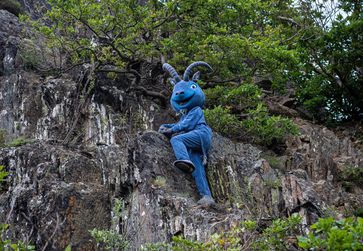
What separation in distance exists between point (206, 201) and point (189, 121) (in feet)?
5.84

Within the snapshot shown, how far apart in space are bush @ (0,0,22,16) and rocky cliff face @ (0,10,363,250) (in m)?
4.07

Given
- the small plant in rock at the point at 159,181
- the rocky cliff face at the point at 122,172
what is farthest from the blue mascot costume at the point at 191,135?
the small plant in rock at the point at 159,181

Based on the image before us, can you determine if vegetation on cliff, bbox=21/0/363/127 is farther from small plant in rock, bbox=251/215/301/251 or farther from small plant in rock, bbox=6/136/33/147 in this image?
small plant in rock, bbox=251/215/301/251

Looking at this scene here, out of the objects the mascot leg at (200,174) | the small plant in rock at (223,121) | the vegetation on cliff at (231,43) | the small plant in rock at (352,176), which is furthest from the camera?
the vegetation on cliff at (231,43)

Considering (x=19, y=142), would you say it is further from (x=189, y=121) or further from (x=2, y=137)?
(x=189, y=121)

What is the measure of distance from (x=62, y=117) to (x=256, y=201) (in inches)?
202

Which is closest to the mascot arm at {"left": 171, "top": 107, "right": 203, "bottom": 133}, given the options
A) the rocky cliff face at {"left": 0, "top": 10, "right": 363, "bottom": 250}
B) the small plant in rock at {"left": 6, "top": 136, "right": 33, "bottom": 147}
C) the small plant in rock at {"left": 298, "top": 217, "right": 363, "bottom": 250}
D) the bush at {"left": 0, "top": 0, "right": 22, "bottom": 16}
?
the rocky cliff face at {"left": 0, "top": 10, "right": 363, "bottom": 250}

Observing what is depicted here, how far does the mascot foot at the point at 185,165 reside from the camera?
37.8 ft

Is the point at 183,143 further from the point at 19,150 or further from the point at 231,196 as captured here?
the point at 19,150

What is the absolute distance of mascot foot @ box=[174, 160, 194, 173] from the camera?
1152 centimetres

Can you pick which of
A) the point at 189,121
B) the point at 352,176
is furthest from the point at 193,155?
the point at 352,176

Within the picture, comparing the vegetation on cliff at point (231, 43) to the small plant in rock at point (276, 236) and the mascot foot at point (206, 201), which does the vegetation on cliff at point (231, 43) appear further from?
the small plant in rock at point (276, 236)

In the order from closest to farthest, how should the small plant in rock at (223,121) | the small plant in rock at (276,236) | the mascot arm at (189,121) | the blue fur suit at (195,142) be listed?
the small plant in rock at (276,236), the blue fur suit at (195,142), the mascot arm at (189,121), the small plant in rock at (223,121)

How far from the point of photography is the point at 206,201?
11094 millimetres
